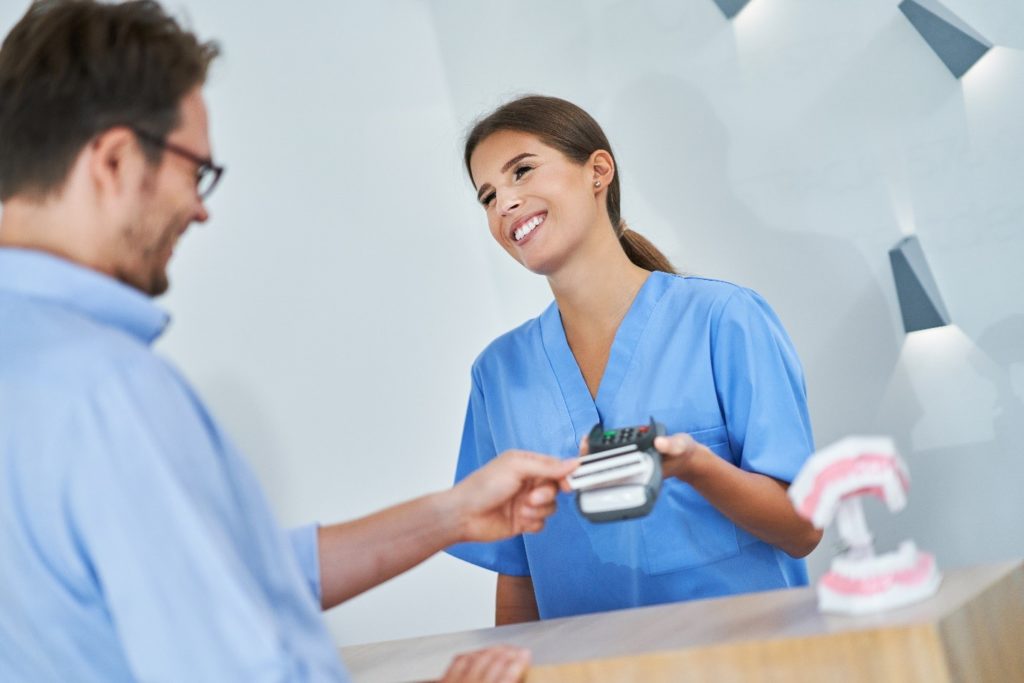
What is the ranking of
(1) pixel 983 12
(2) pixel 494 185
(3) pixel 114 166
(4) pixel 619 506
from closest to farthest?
(3) pixel 114 166
(4) pixel 619 506
(2) pixel 494 185
(1) pixel 983 12

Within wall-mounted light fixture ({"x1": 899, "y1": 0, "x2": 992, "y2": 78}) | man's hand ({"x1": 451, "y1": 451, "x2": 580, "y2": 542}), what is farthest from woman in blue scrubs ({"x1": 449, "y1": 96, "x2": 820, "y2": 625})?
wall-mounted light fixture ({"x1": 899, "y1": 0, "x2": 992, "y2": 78})

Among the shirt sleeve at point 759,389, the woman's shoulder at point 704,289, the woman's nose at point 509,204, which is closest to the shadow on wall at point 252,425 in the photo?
the woman's nose at point 509,204

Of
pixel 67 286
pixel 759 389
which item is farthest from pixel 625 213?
pixel 67 286

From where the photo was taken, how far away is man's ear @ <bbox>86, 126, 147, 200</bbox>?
94cm

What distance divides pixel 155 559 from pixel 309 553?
0.43 meters

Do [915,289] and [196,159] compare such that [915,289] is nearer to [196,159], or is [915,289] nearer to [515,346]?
[515,346]

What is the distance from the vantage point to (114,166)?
37.1 inches

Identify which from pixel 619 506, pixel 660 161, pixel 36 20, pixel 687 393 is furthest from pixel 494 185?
pixel 36 20

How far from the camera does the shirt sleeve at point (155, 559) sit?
0.80 meters

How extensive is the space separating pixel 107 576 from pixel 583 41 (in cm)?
178

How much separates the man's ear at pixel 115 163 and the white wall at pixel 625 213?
1055 mm

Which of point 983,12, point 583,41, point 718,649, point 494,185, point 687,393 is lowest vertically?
point 718,649

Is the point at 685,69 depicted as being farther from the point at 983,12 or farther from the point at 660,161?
the point at 983,12

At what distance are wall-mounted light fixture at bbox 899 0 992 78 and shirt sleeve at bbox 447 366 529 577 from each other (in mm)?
1008
